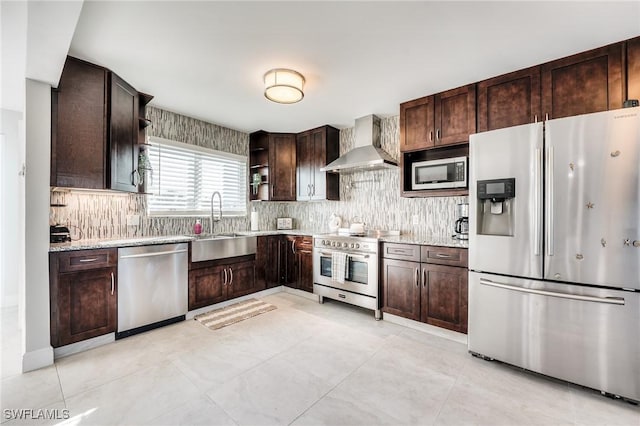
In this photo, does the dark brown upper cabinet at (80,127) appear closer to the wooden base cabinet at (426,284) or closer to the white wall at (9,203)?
the white wall at (9,203)

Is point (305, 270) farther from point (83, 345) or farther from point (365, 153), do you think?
point (83, 345)

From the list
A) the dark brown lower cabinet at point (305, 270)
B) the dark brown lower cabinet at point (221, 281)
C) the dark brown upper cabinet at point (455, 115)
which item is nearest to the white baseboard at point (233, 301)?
the dark brown lower cabinet at point (221, 281)

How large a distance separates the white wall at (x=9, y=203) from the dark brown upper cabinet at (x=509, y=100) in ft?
17.9

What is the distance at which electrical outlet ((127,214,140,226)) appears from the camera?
3.34m

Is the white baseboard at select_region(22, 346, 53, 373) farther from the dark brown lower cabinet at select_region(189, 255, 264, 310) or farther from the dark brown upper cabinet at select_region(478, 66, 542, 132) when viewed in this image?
the dark brown upper cabinet at select_region(478, 66, 542, 132)

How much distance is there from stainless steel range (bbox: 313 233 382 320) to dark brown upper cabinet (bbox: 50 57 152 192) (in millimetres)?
2431

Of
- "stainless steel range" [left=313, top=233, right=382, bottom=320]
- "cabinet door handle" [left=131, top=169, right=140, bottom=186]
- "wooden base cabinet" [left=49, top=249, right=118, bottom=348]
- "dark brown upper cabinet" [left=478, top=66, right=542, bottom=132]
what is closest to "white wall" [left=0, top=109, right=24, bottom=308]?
"cabinet door handle" [left=131, top=169, right=140, bottom=186]

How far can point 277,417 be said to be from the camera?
170cm

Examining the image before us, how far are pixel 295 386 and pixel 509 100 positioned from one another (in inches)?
122

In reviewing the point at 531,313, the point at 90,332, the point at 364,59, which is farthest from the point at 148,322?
the point at 531,313

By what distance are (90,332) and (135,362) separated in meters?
0.61

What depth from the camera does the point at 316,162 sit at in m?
4.39

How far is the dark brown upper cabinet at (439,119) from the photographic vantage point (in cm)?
287

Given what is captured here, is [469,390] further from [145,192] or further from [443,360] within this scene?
[145,192]
